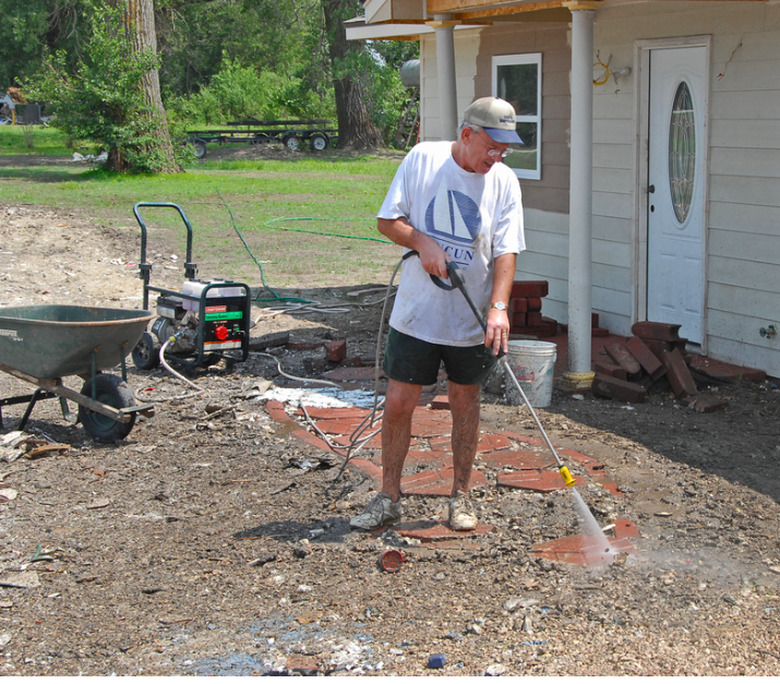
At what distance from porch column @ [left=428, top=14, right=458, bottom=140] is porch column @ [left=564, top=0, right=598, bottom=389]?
154 cm

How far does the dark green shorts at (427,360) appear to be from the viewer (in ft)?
14.8

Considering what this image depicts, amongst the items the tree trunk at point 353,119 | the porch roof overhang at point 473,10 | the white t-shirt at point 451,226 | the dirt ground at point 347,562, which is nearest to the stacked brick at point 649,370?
the dirt ground at point 347,562

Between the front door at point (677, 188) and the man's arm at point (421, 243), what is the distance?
14.9 ft

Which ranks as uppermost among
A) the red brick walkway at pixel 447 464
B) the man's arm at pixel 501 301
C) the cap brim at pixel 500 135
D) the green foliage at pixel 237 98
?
the green foliage at pixel 237 98

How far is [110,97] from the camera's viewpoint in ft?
74.1

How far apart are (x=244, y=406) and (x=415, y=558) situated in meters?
3.01

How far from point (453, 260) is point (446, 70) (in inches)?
188

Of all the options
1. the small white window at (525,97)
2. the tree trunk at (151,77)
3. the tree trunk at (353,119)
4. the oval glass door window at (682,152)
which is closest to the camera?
the oval glass door window at (682,152)

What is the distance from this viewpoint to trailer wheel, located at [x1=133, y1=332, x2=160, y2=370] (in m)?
8.02

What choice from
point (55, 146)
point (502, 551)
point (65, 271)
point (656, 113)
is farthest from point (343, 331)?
point (55, 146)

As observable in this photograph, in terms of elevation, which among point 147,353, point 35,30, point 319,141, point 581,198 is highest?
point 35,30

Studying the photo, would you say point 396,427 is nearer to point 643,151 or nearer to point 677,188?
point 677,188

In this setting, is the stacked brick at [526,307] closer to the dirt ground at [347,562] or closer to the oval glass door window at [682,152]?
the oval glass door window at [682,152]

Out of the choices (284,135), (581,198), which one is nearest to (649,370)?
(581,198)
